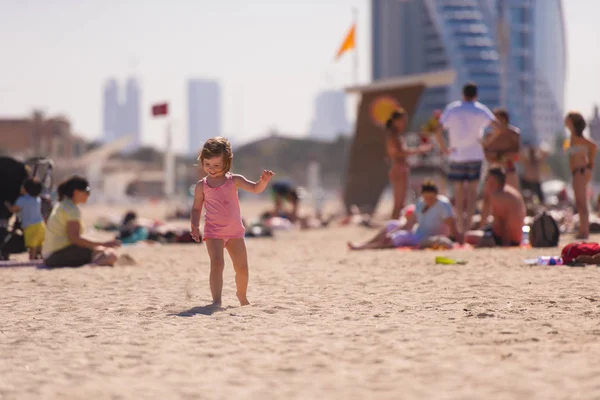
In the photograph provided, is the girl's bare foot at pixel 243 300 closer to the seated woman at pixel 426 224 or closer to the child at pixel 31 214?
the seated woman at pixel 426 224

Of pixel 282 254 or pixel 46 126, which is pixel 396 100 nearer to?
pixel 282 254

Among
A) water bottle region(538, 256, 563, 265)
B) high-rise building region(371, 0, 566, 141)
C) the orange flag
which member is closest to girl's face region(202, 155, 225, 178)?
water bottle region(538, 256, 563, 265)

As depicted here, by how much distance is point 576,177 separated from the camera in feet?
31.1

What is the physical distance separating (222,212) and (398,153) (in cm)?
589

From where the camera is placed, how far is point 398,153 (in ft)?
37.0

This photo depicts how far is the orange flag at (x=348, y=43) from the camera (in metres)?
23.1

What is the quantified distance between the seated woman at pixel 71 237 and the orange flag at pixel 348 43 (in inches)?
614

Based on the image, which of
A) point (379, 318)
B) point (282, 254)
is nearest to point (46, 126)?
point (282, 254)

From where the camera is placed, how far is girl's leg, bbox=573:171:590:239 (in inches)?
372

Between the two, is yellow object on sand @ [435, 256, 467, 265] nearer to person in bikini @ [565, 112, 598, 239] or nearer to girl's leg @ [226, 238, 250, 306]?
person in bikini @ [565, 112, 598, 239]

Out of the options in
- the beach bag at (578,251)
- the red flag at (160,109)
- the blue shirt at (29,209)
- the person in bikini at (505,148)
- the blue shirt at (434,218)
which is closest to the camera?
the beach bag at (578,251)

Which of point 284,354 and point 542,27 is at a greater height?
point 542,27

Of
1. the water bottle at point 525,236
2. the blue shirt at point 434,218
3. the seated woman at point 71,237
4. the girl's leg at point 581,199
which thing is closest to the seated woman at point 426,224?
the blue shirt at point 434,218

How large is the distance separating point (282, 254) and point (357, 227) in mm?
5945
